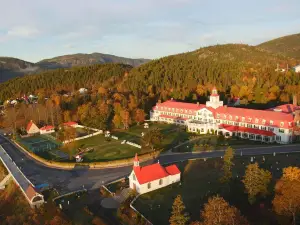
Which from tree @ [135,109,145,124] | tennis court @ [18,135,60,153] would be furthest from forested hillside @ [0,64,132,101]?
tree @ [135,109,145,124]

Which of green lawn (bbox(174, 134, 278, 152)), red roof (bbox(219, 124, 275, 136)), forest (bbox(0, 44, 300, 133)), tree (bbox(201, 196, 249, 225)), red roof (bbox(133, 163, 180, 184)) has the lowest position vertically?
green lawn (bbox(174, 134, 278, 152))

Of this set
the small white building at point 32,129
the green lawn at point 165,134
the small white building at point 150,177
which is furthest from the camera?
the small white building at point 32,129

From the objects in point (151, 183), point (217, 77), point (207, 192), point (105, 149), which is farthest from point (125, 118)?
point (217, 77)

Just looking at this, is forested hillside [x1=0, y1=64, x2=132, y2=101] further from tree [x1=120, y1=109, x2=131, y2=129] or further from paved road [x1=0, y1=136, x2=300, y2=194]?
paved road [x1=0, y1=136, x2=300, y2=194]

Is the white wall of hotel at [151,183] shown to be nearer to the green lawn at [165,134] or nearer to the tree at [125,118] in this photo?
the green lawn at [165,134]

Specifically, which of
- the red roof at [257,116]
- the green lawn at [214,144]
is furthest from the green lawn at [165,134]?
the red roof at [257,116]

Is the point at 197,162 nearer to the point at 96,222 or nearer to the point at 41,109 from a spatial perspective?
the point at 96,222
